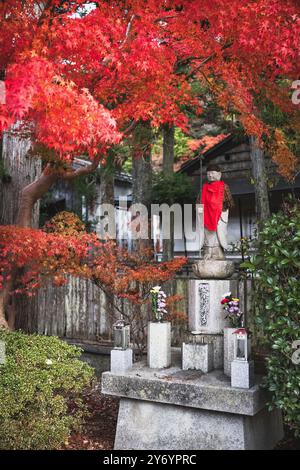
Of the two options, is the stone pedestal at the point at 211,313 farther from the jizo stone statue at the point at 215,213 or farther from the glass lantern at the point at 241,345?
the glass lantern at the point at 241,345

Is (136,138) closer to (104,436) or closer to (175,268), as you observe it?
(175,268)

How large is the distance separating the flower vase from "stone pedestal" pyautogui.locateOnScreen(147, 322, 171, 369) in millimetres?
1023

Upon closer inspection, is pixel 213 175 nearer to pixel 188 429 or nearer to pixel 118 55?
pixel 118 55

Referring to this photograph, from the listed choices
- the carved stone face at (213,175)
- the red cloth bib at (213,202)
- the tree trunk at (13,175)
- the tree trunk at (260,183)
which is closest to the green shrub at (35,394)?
the red cloth bib at (213,202)

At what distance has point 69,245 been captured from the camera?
31.1 feet

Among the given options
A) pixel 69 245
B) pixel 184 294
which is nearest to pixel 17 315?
pixel 69 245

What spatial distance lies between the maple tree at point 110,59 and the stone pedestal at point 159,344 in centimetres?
317

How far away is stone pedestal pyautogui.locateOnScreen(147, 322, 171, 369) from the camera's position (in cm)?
783

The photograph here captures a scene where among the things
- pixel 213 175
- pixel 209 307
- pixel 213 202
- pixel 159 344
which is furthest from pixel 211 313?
pixel 213 175

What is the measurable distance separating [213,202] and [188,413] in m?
3.44

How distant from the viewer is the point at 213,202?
→ 7.98m

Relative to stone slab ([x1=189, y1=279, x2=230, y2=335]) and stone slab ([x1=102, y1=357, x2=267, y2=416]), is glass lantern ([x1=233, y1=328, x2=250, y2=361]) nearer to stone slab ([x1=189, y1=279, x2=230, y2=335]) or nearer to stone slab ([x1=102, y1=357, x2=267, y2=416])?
stone slab ([x1=102, y1=357, x2=267, y2=416])

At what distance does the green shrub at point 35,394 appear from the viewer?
6762 mm
